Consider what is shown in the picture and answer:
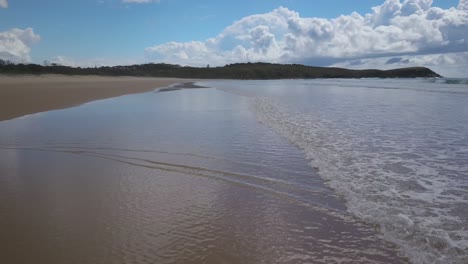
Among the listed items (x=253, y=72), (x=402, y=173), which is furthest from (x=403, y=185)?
(x=253, y=72)

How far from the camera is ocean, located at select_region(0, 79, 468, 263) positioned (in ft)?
11.5

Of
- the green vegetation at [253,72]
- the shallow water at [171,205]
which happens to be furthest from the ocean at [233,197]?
the green vegetation at [253,72]

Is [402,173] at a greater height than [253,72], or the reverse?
[253,72]

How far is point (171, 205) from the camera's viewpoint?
469cm

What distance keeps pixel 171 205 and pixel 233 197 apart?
870 millimetres

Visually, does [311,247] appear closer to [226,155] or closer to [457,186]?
[457,186]

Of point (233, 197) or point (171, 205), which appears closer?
point (171, 205)

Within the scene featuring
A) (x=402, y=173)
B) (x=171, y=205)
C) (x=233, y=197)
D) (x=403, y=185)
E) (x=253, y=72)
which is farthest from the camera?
(x=253, y=72)

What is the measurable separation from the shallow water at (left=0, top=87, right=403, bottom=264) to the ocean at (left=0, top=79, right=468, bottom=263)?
0.06 feet

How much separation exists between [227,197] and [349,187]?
1.88 m

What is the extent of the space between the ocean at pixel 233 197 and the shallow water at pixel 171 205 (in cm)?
2

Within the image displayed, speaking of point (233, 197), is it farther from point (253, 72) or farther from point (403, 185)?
point (253, 72)

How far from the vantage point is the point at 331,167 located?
657 cm

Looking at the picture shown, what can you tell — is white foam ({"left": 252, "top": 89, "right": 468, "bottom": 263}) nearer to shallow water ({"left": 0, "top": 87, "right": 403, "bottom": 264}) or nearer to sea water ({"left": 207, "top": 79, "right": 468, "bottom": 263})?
sea water ({"left": 207, "top": 79, "right": 468, "bottom": 263})
